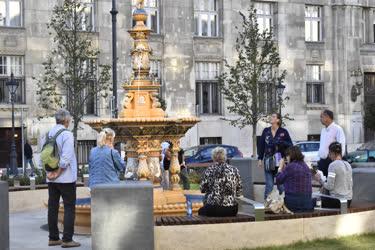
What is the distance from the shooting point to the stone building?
126 ft

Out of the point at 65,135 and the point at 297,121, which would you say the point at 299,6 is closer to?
the point at 297,121

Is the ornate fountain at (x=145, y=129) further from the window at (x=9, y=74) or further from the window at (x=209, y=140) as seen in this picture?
the window at (x=209, y=140)

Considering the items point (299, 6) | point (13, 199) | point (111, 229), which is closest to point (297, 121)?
point (299, 6)

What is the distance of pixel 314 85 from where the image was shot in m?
48.0

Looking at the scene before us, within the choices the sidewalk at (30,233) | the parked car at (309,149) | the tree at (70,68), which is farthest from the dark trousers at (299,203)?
the parked car at (309,149)

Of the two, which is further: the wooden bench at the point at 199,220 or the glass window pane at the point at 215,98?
the glass window pane at the point at 215,98

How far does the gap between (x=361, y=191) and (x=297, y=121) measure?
107ft

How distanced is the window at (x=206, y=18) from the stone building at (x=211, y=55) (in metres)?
0.06

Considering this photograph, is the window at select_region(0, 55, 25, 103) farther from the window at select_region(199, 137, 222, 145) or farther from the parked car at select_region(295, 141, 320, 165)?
the parked car at select_region(295, 141, 320, 165)

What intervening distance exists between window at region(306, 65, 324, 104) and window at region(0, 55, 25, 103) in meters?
18.0

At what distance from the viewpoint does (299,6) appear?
Answer: 155 feet

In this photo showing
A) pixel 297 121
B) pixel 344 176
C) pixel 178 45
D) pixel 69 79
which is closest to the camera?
pixel 344 176

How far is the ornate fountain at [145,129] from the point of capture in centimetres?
1445

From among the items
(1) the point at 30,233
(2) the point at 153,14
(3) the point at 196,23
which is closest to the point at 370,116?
(3) the point at 196,23
